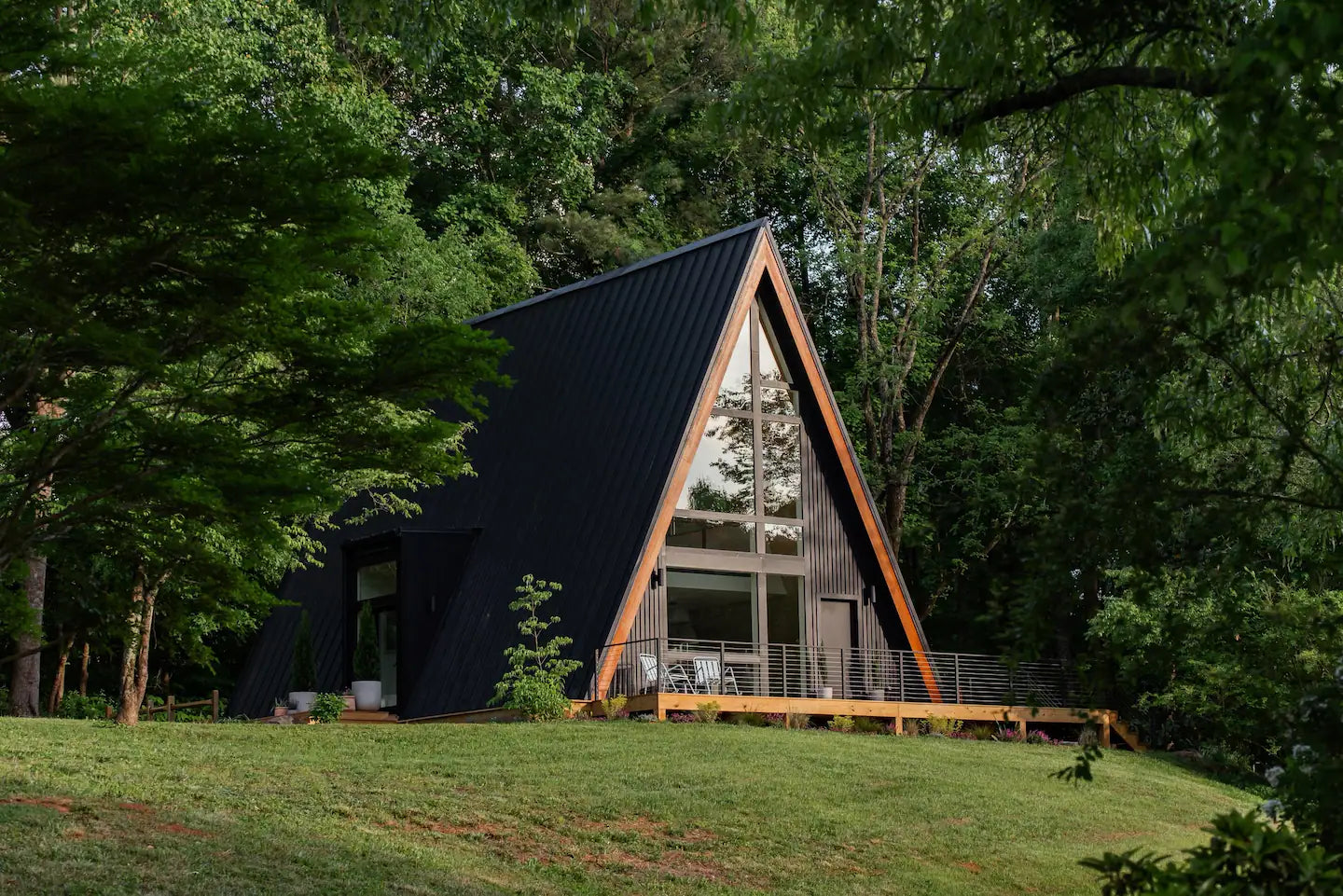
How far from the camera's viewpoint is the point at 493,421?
75.2 feet

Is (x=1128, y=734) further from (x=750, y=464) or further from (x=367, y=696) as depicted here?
(x=367, y=696)

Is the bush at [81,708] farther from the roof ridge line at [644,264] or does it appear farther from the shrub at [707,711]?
the shrub at [707,711]

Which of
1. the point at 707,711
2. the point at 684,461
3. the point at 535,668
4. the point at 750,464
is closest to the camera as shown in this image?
the point at 535,668

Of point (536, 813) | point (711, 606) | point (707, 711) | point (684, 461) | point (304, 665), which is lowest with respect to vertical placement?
point (536, 813)

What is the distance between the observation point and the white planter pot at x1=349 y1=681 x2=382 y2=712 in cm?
2070

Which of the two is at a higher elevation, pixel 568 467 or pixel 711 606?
pixel 568 467

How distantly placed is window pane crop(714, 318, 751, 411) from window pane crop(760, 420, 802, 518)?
54 centimetres

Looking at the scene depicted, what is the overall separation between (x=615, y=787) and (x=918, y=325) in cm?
1720

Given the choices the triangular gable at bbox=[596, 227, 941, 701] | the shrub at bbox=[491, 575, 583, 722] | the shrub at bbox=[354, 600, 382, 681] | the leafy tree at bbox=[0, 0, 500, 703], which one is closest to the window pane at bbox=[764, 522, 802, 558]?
the triangular gable at bbox=[596, 227, 941, 701]

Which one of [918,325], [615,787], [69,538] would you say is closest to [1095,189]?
Result: [69,538]

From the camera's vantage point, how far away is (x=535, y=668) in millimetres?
18578

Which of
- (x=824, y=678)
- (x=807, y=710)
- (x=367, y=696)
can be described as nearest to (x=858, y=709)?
(x=807, y=710)

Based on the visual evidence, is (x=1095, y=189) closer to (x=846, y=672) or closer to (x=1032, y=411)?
(x=1032, y=411)

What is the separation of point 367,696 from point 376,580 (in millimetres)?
2020
